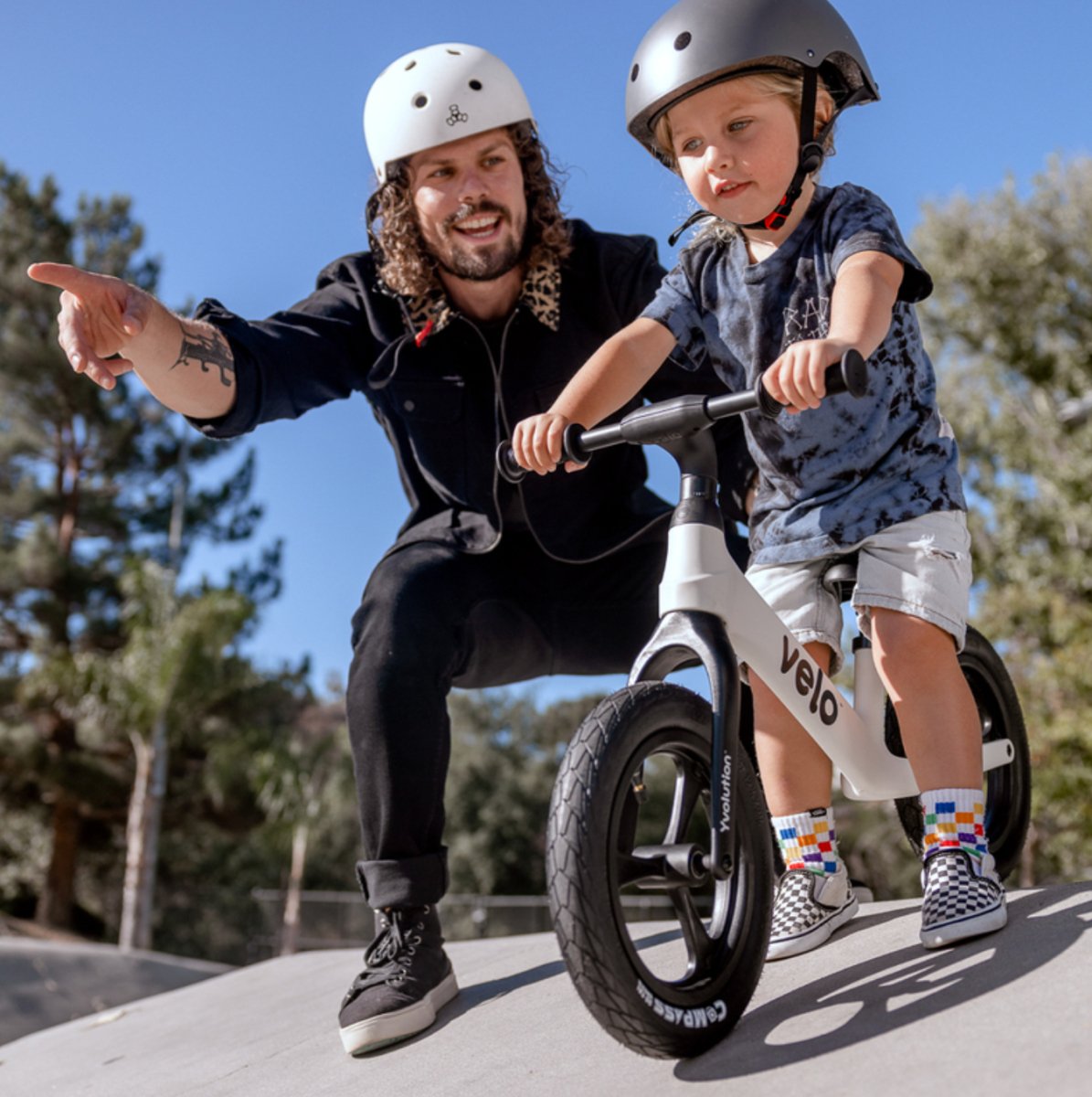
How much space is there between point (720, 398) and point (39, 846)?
28654 mm

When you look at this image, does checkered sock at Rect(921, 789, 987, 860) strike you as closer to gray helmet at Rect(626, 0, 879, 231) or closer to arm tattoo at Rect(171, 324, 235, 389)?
gray helmet at Rect(626, 0, 879, 231)

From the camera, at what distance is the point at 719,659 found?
7.10 ft

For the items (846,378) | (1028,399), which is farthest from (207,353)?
(1028,399)

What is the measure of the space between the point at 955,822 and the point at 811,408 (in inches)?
34.6

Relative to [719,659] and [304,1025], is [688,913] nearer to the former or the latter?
[719,659]

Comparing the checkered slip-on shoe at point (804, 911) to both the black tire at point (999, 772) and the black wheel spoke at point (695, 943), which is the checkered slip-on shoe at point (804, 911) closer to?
the black tire at point (999, 772)

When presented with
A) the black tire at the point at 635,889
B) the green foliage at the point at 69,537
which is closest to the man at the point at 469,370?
the black tire at the point at 635,889

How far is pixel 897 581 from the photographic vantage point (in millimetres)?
2549

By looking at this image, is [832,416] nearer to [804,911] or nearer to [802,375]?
[802,375]

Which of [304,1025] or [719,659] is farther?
[304,1025]

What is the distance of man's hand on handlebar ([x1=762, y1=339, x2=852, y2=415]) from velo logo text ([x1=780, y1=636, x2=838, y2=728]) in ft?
1.86

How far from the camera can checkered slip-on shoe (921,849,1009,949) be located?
2324mm

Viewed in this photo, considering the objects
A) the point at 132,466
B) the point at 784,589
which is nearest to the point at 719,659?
the point at 784,589

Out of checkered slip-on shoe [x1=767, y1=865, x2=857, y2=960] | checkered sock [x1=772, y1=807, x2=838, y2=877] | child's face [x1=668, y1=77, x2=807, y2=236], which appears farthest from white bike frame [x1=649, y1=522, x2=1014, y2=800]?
child's face [x1=668, y1=77, x2=807, y2=236]
